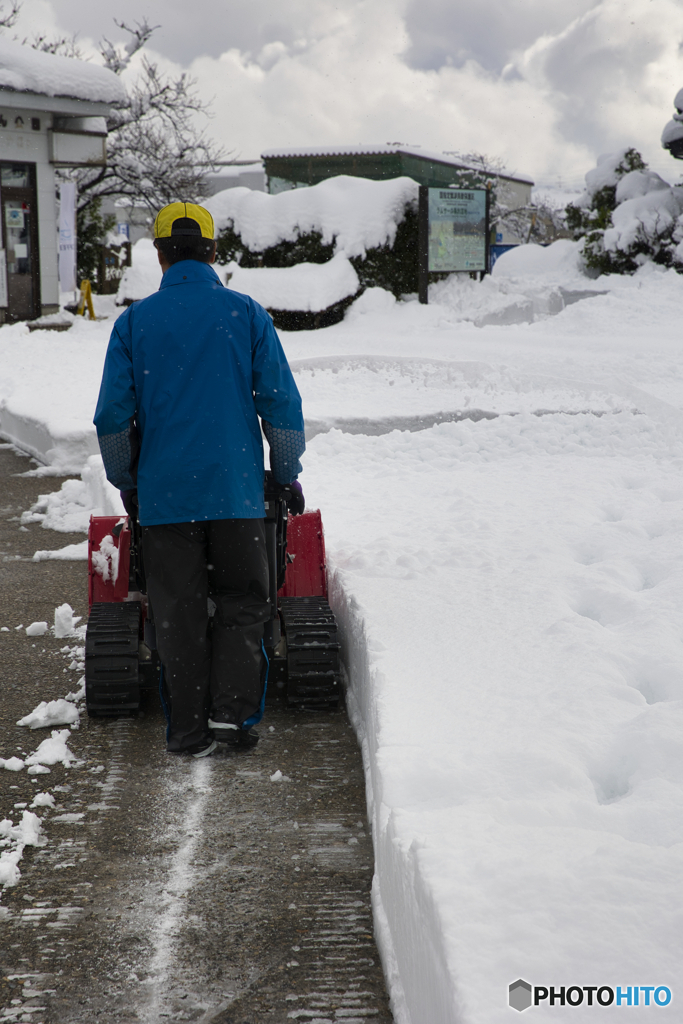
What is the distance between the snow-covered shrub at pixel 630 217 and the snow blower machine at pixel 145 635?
22.7m

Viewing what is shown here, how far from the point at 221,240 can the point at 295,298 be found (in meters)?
2.90

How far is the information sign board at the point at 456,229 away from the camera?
1847cm

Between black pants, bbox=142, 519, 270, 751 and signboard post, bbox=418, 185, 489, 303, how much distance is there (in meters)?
16.1

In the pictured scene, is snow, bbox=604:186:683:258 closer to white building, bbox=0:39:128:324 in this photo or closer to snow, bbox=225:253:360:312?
snow, bbox=225:253:360:312

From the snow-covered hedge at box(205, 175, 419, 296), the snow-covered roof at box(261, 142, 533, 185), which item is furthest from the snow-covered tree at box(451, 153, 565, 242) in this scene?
the snow-covered hedge at box(205, 175, 419, 296)

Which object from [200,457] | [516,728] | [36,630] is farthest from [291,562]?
[516,728]

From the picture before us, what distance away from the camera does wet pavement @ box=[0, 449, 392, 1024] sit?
200 cm

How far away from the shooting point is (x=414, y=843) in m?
1.95

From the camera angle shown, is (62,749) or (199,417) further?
(62,749)

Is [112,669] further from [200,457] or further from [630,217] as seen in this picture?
[630,217]

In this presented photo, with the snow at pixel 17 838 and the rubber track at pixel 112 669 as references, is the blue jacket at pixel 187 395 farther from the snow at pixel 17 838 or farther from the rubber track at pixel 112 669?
the snow at pixel 17 838

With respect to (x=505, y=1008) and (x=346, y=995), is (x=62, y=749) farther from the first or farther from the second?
(x=505, y=1008)

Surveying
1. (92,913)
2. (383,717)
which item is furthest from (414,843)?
(92,913)

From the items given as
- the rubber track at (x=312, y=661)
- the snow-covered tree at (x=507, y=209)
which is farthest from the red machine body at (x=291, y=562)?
the snow-covered tree at (x=507, y=209)
